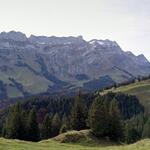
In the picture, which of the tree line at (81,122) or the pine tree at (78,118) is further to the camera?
the pine tree at (78,118)

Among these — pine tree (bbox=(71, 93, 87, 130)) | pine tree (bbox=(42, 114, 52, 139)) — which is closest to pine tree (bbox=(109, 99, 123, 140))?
pine tree (bbox=(71, 93, 87, 130))

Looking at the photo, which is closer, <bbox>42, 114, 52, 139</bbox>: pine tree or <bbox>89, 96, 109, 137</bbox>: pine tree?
<bbox>89, 96, 109, 137</bbox>: pine tree

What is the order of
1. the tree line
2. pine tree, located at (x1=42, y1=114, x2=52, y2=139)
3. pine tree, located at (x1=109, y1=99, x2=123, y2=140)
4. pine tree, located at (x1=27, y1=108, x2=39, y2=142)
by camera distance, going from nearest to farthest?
the tree line, pine tree, located at (x1=109, y1=99, x2=123, y2=140), pine tree, located at (x1=27, y1=108, x2=39, y2=142), pine tree, located at (x1=42, y1=114, x2=52, y2=139)

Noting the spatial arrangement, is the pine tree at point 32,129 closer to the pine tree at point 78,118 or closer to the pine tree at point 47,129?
the pine tree at point 78,118

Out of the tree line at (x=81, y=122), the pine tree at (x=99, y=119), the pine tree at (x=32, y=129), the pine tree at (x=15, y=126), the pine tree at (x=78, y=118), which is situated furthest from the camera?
the pine tree at (x=32, y=129)

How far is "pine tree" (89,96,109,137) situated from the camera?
293ft

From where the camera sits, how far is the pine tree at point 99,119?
89375mm

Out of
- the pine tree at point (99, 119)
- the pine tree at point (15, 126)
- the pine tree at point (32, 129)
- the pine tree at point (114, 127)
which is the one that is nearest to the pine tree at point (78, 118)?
the pine tree at point (32, 129)

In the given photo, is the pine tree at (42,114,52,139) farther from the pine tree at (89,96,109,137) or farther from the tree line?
the pine tree at (89,96,109,137)

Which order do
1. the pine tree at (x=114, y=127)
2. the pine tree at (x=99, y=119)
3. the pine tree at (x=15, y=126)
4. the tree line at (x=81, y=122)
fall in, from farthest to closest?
1. the pine tree at (x=15, y=126)
2. the pine tree at (x=114, y=127)
3. the tree line at (x=81, y=122)
4. the pine tree at (x=99, y=119)

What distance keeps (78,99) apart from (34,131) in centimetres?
1639

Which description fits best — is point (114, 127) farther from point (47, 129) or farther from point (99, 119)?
point (47, 129)

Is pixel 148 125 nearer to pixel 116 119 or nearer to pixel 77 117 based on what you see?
pixel 77 117

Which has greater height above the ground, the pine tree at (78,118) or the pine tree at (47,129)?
the pine tree at (78,118)
